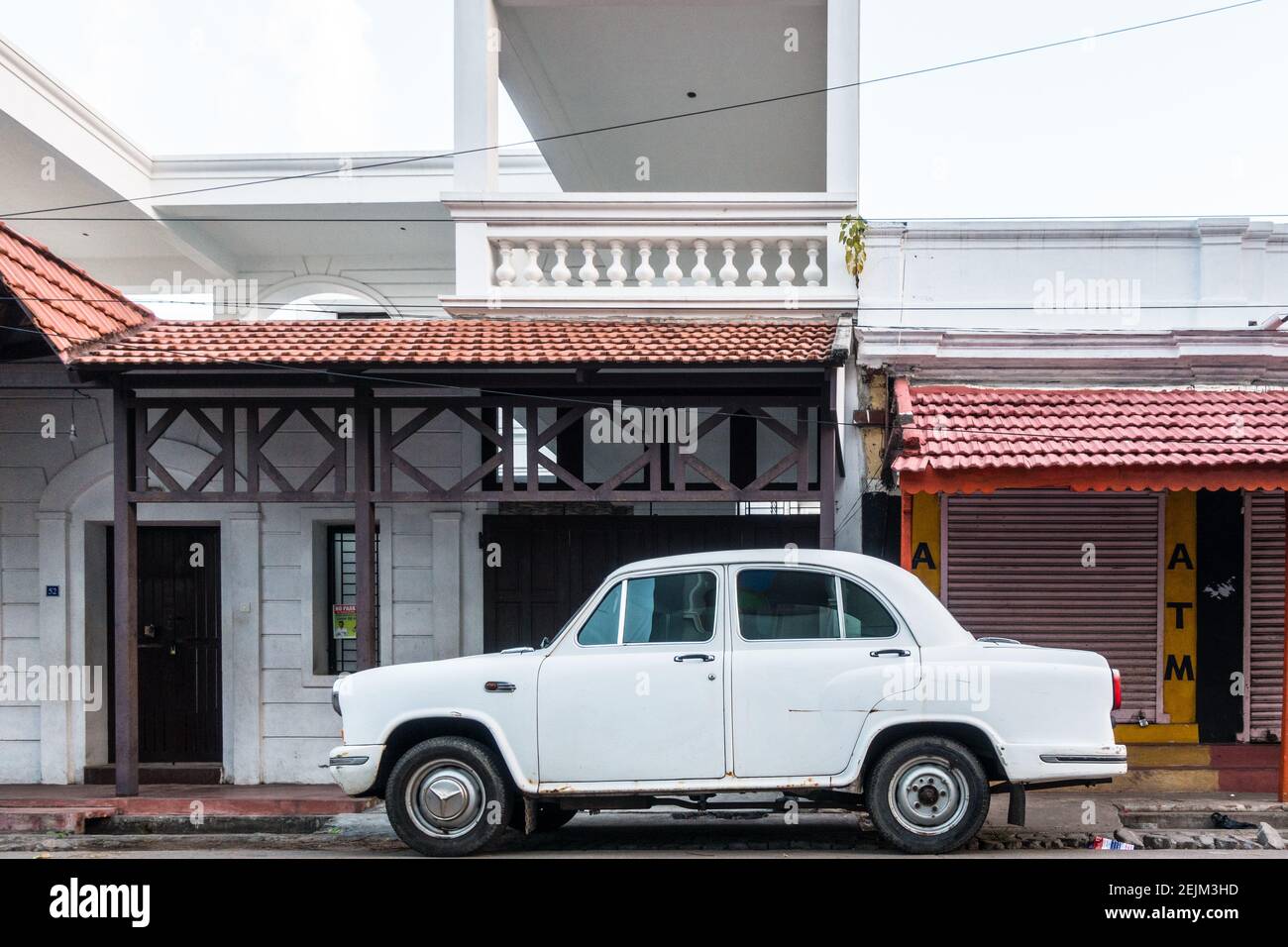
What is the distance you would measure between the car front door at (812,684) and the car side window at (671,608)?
22 cm

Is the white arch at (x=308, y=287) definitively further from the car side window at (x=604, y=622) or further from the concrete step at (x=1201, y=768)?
the concrete step at (x=1201, y=768)

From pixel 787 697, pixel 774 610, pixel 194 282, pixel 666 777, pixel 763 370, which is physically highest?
pixel 194 282

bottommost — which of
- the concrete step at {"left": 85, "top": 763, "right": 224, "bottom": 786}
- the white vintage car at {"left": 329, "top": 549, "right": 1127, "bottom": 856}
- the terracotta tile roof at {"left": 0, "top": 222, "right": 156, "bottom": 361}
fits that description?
the concrete step at {"left": 85, "top": 763, "right": 224, "bottom": 786}

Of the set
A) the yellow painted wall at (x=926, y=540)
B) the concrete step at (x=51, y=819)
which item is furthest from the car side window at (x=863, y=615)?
the concrete step at (x=51, y=819)

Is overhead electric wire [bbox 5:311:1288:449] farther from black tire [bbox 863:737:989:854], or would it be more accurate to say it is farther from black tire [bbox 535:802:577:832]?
black tire [bbox 535:802:577:832]

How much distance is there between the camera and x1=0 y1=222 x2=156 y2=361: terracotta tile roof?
8.88 meters

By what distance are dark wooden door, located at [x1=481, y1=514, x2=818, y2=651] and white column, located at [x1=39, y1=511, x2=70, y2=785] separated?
378 cm

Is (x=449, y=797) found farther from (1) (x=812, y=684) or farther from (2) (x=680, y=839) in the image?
(1) (x=812, y=684)

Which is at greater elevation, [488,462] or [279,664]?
[488,462]

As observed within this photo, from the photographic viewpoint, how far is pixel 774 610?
7270mm

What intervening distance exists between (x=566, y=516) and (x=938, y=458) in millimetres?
3559

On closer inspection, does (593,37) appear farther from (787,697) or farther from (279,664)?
(787,697)

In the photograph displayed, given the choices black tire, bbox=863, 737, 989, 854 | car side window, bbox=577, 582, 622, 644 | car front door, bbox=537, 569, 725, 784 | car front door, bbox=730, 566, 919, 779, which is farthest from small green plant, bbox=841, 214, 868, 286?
black tire, bbox=863, 737, 989, 854

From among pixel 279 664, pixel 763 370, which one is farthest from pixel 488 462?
pixel 279 664
